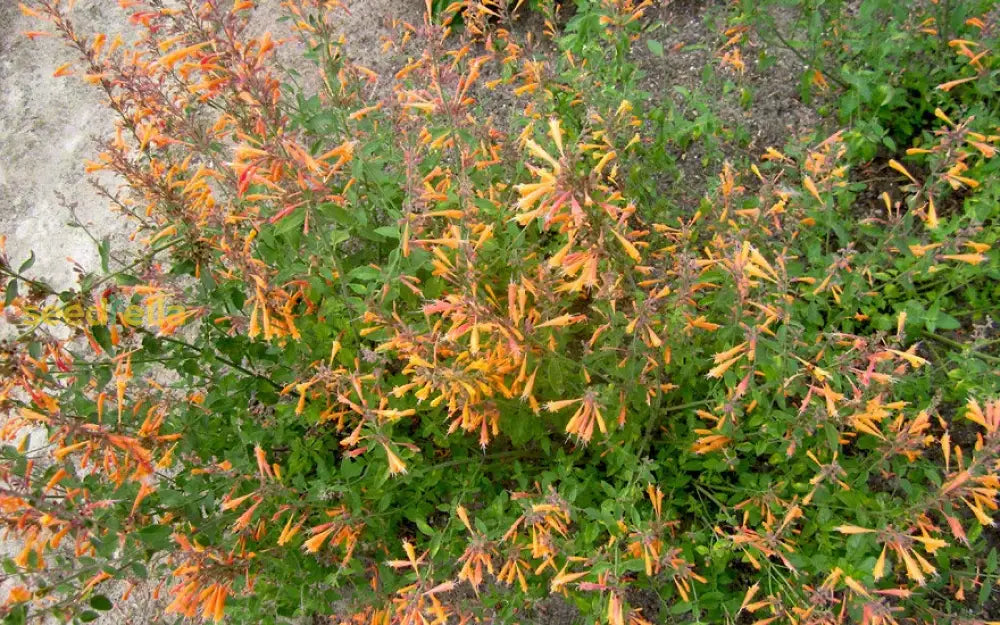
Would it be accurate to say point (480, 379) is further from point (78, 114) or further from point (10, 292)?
point (78, 114)

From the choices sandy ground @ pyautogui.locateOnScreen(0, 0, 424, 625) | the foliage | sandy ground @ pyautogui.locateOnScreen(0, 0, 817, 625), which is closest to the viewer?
the foliage

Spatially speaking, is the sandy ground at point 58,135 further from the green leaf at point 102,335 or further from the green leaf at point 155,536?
the green leaf at point 155,536

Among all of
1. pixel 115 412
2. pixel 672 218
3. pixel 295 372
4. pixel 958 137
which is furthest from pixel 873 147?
pixel 115 412

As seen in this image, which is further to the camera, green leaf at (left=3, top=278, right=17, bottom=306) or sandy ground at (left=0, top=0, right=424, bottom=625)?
sandy ground at (left=0, top=0, right=424, bottom=625)

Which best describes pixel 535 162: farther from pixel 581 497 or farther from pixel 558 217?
pixel 581 497

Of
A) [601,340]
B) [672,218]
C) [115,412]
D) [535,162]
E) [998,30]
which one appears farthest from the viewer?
[998,30]

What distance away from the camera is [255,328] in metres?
2.35

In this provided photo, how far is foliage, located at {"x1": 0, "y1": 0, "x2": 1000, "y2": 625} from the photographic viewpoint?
7.26ft

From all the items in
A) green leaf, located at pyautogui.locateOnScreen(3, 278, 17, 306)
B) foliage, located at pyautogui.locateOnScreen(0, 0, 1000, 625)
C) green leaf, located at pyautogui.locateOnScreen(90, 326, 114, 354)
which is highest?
green leaf, located at pyautogui.locateOnScreen(3, 278, 17, 306)

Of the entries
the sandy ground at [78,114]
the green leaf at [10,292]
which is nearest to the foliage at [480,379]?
the green leaf at [10,292]

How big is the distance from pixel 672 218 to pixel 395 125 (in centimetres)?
Result: 147

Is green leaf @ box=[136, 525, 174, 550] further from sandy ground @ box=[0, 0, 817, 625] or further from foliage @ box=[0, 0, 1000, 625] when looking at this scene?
sandy ground @ box=[0, 0, 817, 625]

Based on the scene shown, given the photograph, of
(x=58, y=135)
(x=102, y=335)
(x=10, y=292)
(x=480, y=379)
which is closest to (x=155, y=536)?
(x=102, y=335)

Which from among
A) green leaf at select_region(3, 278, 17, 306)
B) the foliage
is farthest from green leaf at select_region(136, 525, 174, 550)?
green leaf at select_region(3, 278, 17, 306)
